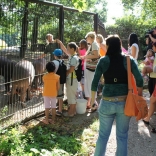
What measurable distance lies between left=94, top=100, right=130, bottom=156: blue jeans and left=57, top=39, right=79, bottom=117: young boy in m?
2.02

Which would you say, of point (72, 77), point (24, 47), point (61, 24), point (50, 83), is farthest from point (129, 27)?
point (24, 47)

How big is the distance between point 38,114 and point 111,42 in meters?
2.95

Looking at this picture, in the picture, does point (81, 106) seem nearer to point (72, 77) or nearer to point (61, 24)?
point (72, 77)

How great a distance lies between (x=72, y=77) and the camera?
532cm

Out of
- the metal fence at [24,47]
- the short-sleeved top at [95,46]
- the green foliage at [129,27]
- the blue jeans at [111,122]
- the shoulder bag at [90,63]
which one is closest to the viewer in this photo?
the blue jeans at [111,122]

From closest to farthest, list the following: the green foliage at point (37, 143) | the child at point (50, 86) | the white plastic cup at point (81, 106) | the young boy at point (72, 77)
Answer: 1. the green foliage at point (37, 143)
2. the child at point (50, 86)
3. the young boy at point (72, 77)
4. the white plastic cup at point (81, 106)

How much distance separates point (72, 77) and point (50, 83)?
0.60 metres

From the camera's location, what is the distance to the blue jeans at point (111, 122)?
3.12 metres

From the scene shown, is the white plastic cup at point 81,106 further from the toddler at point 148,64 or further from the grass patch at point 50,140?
the toddler at point 148,64

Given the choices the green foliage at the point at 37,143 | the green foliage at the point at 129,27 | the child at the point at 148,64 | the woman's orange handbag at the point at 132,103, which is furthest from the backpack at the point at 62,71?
the green foliage at the point at 129,27

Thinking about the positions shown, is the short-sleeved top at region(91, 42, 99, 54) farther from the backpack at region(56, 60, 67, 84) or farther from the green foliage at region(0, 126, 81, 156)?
the green foliage at region(0, 126, 81, 156)

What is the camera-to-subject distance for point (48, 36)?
211 inches

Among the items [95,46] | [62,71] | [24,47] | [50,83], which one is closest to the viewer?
[24,47]

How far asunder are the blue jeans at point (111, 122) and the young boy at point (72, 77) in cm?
202
